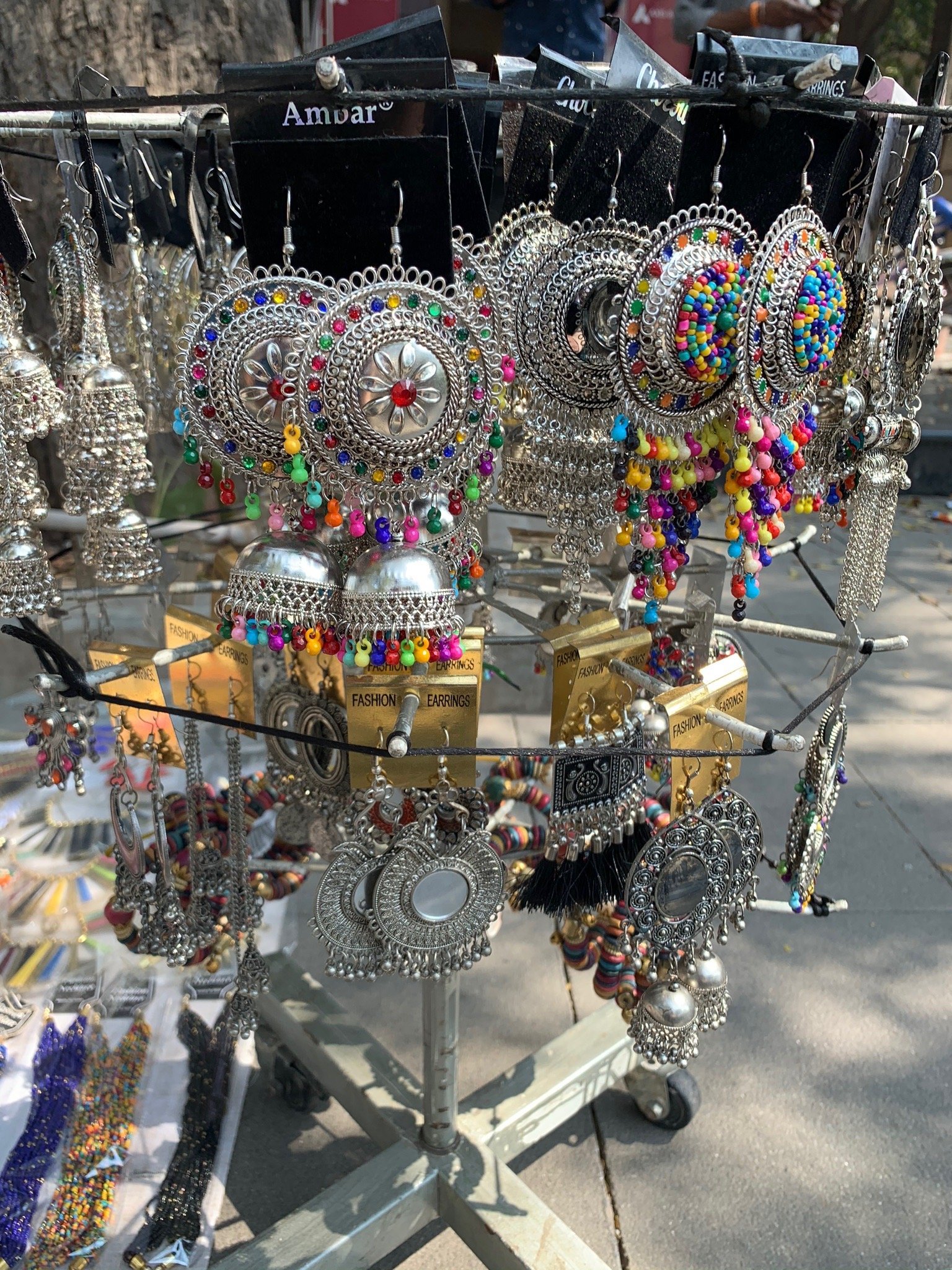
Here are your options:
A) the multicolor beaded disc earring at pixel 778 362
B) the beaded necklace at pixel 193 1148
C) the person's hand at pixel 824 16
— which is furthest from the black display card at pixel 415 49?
the beaded necklace at pixel 193 1148

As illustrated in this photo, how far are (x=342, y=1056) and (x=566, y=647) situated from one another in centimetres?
97

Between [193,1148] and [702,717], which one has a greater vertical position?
[702,717]

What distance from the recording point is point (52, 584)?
1018 millimetres

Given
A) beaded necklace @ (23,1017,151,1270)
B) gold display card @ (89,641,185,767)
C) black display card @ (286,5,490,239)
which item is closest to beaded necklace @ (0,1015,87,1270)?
beaded necklace @ (23,1017,151,1270)

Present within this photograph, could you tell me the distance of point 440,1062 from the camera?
138 cm

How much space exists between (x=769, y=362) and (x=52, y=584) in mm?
779

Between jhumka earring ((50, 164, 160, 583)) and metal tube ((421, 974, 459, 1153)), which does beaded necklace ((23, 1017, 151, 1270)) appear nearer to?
metal tube ((421, 974, 459, 1153))

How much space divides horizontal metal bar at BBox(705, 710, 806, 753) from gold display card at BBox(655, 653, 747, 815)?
19 millimetres

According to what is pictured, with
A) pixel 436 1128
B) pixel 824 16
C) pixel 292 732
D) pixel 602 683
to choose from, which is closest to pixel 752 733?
pixel 602 683

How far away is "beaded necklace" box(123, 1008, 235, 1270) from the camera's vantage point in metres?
1.44

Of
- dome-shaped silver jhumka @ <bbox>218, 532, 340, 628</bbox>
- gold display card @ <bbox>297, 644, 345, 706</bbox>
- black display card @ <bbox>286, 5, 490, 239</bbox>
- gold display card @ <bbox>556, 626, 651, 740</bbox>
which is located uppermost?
black display card @ <bbox>286, 5, 490, 239</bbox>

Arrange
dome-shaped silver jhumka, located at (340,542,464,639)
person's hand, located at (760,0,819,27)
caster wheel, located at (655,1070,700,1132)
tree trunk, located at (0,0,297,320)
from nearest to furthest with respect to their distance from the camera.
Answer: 1. dome-shaped silver jhumka, located at (340,542,464,639)
2. person's hand, located at (760,0,819,27)
3. caster wheel, located at (655,1070,700,1132)
4. tree trunk, located at (0,0,297,320)

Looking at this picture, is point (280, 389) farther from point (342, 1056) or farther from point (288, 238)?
point (342, 1056)

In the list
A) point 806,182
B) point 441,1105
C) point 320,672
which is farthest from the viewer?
point 441,1105
